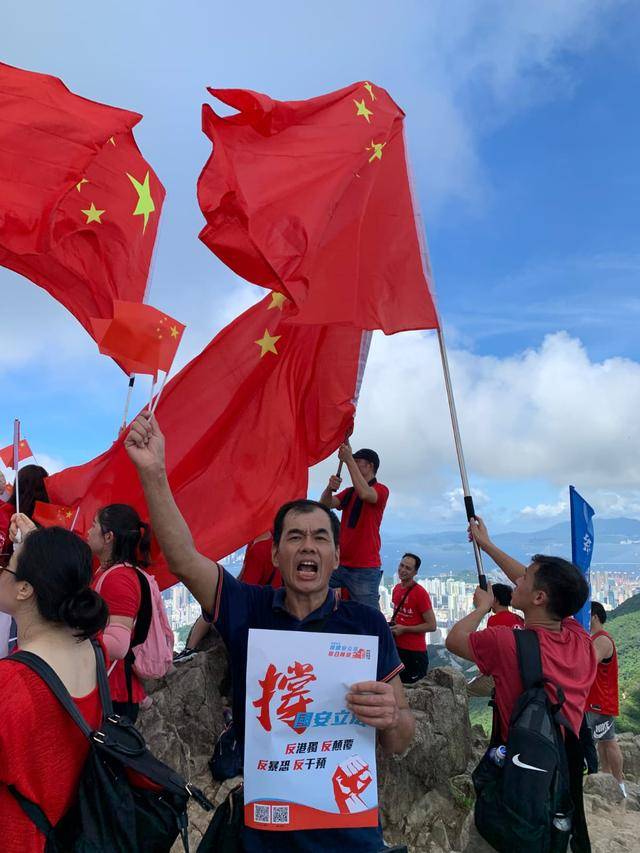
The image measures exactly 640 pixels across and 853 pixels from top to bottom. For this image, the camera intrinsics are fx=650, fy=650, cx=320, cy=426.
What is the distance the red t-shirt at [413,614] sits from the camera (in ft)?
29.6

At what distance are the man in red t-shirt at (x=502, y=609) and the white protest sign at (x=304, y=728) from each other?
236 inches

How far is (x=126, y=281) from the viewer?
22.5 ft

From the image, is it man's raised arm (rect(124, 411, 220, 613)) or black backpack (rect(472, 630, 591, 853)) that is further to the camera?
black backpack (rect(472, 630, 591, 853))

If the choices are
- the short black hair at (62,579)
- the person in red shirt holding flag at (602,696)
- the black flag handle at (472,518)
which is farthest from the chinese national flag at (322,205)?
the person in red shirt holding flag at (602,696)

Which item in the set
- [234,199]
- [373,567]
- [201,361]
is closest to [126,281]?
[201,361]

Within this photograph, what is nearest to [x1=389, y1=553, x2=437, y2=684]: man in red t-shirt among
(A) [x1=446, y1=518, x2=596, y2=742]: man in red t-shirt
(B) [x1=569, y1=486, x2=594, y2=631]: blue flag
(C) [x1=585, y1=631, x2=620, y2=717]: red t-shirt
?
(B) [x1=569, y1=486, x2=594, y2=631]: blue flag

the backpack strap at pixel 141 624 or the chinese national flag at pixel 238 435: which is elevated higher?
the chinese national flag at pixel 238 435

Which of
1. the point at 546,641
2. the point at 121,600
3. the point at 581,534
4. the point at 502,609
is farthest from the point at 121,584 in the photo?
the point at 502,609

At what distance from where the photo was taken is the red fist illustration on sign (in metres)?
2.65

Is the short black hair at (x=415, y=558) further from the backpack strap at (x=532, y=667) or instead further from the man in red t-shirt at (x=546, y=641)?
the backpack strap at (x=532, y=667)

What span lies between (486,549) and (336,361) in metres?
3.45

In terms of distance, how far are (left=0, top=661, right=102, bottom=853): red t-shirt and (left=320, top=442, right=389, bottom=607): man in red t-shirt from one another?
546 cm

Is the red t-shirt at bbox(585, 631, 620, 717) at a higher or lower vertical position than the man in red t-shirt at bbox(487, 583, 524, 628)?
lower

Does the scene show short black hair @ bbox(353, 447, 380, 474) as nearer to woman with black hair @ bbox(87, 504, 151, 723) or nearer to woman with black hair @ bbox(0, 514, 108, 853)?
woman with black hair @ bbox(87, 504, 151, 723)
